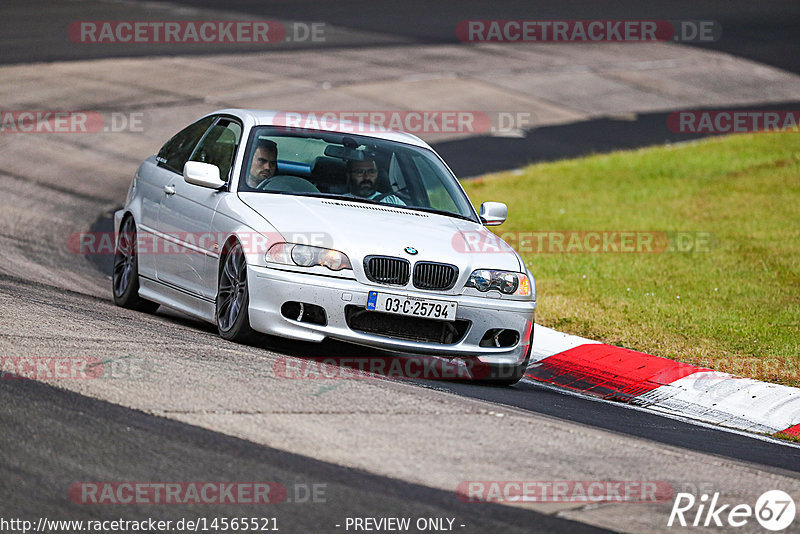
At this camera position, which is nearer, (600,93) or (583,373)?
(583,373)

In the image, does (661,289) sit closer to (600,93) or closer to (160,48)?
(600,93)

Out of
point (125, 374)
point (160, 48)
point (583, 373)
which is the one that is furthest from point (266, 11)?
point (125, 374)

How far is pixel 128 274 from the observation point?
966 centimetres

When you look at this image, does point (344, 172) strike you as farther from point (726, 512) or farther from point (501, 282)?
point (726, 512)

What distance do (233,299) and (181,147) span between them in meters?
2.13

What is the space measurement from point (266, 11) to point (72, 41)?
7.86 meters

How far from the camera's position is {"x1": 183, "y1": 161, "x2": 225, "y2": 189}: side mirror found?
841cm

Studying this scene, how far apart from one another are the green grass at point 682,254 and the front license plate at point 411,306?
2.56 meters

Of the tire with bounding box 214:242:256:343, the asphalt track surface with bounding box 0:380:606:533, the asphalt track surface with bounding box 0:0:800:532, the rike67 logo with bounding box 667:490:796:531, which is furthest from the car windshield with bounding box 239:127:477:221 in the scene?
the rike67 logo with bounding box 667:490:796:531

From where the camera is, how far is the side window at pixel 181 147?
9.48 meters

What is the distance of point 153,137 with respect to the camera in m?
18.9

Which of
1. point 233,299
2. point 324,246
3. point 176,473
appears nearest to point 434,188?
point 324,246

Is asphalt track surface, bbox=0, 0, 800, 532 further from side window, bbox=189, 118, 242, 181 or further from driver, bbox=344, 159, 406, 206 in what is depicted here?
side window, bbox=189, 118, 242, 181

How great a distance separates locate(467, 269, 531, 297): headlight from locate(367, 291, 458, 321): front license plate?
26 cm
